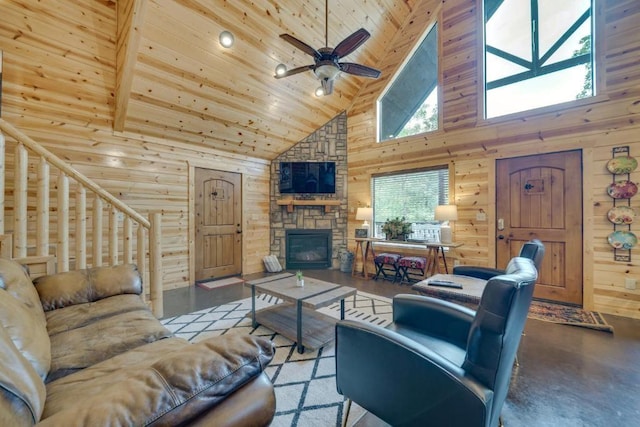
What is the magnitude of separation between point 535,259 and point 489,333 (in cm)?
127

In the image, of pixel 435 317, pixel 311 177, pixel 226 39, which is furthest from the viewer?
pixel 311 177

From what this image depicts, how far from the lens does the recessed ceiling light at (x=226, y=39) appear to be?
11.5 ft

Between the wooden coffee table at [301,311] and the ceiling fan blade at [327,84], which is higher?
the ceiling fan blade at [327,84]

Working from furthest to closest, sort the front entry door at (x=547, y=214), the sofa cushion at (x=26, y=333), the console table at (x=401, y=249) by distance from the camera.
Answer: the console table at (x=401, y=249) → the front entry door at (x=547, y=214) → the sofa cushion at (x=26, y=333)

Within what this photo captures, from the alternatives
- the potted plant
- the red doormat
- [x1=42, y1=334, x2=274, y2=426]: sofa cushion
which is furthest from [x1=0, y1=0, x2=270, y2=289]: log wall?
[x1=42, y1=334, x2=274, y2=426]: sofa cushion

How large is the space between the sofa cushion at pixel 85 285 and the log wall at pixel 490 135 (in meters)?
4.12

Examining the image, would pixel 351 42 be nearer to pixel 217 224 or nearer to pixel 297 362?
pixel 297 362

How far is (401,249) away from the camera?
4.94 metres

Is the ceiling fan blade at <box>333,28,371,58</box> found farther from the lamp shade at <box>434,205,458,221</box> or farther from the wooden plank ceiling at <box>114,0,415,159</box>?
the lamp shade at <box>434,205,458,221</box>

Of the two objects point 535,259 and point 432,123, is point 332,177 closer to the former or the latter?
point 432,123

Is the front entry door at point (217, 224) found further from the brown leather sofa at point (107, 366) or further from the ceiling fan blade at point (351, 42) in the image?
the ceiling fan blade at point (351, 42)

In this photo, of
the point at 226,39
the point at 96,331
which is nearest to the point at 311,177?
the point at 226,39

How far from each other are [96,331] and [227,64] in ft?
11.8

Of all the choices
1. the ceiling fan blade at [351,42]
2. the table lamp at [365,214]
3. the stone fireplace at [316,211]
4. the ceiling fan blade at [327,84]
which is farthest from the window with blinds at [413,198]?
the ceiling fan blade at [351,42]
